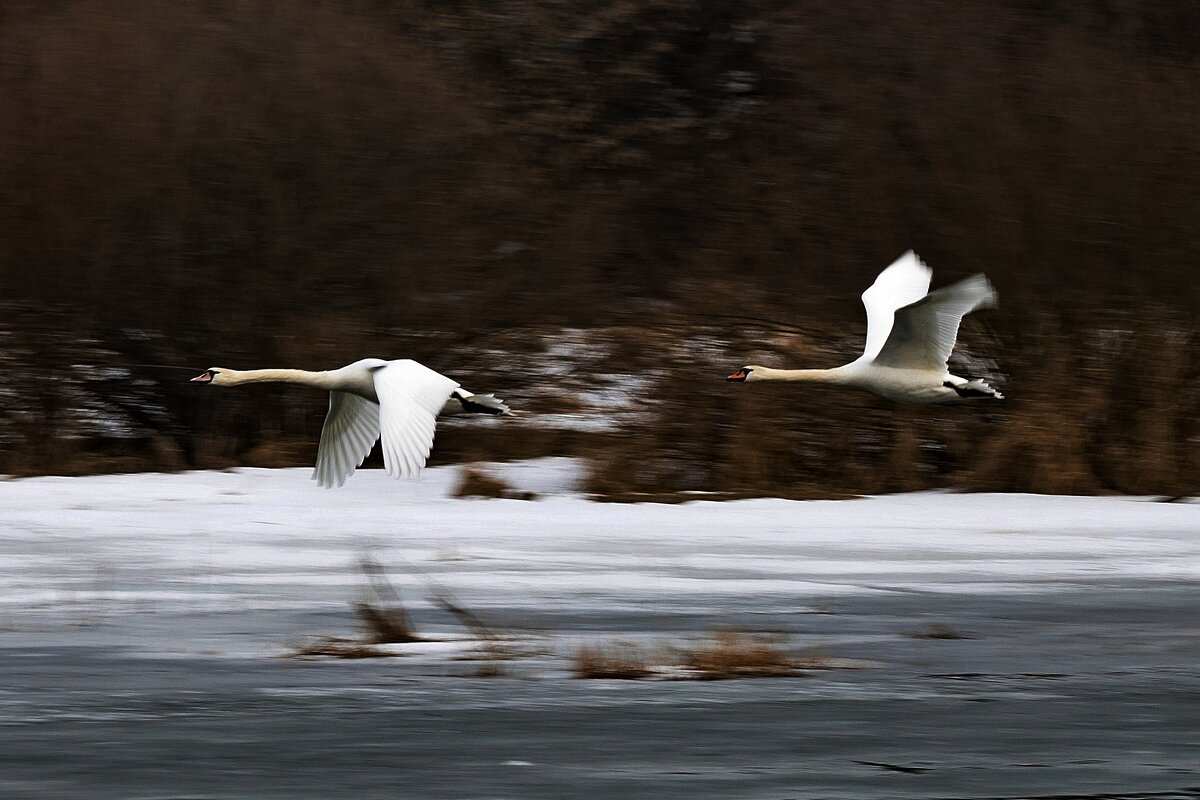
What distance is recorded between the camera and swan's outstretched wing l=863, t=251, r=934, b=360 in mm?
14828

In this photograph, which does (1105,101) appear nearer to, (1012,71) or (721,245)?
(1012,71)

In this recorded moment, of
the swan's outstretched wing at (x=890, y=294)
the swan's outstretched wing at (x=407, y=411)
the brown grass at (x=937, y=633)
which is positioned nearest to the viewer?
the brown grass at (x=937, y=633)

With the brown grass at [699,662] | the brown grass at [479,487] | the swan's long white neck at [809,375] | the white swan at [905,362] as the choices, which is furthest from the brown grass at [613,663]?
the brown grass at [479,487]

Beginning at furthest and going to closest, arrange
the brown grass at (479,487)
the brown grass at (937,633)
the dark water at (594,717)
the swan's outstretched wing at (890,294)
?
the brown grass at (479,487)
the swan's outstretched wing at (890,294)
the brown grass at (937,633)
the dark water at (594,717)

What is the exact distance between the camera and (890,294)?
15125 millimetres

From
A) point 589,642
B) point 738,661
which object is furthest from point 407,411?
point 738,661

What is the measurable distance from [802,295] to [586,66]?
13.6 m

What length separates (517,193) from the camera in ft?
64.0

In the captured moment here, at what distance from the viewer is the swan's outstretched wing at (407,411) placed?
11.7m

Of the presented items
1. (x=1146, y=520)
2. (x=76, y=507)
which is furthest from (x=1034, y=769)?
(x=76, y=507)

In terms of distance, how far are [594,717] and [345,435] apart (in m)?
5.96

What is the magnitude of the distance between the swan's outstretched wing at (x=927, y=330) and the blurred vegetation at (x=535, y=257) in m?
2.63

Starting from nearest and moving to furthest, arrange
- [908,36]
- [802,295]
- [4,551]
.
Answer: [4,551], [802,295], [908,36]

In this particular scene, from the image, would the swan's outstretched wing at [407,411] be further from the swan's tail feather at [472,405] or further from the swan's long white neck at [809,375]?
the swan's long white neck at [809,375]
